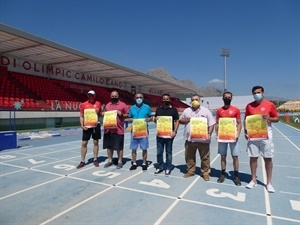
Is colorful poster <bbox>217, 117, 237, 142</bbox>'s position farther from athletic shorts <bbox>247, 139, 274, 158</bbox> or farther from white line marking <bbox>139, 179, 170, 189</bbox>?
white line marking <bbox>139, 179, 170, 189</bbox>

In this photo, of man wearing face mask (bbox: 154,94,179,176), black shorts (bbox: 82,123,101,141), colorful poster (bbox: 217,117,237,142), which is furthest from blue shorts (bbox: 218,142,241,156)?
black shorts (bbox: 82,123,101,141)

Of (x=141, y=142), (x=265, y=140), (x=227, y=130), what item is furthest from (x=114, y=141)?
(x=265, y=140)

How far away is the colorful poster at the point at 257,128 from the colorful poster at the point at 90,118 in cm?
359

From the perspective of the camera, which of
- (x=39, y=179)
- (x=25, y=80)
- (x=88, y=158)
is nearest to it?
(x=39, y=179)

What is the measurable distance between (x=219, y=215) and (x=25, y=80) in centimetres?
1990

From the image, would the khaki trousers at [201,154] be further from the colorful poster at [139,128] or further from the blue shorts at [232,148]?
the colorful poster at [139,128]

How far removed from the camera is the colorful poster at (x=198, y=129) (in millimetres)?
4695

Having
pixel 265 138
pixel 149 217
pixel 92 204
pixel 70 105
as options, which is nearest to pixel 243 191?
pixel 265 138

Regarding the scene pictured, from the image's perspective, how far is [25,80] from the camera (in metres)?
19.1

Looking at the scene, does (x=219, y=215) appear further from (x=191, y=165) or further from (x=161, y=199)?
(x=191, y=165)

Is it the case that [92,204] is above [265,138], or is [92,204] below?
below

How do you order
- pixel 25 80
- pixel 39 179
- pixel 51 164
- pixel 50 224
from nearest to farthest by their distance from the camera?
pixel 50 224 < pixel 39 179 < pixel 51 164 < pixel 25 80

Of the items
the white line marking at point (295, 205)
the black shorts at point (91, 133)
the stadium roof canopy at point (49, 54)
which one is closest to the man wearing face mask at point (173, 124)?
the black shorts at point (91, 133)

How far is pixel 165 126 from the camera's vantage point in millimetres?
5223
